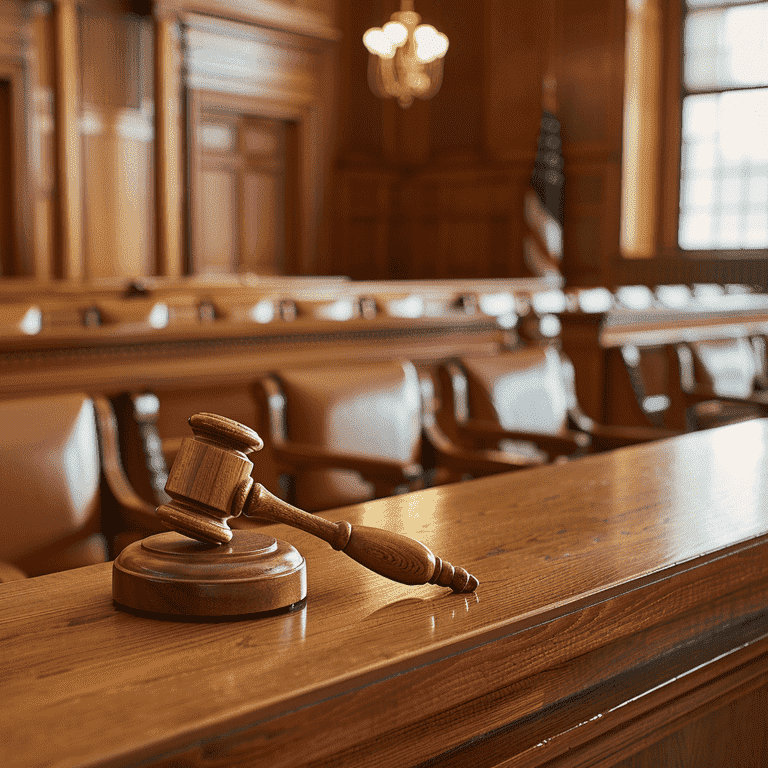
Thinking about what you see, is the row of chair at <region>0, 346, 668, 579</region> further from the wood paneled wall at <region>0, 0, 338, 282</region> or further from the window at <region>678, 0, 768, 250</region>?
the window at <region>678, 0, 768, 250</region>

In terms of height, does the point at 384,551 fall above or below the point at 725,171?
below

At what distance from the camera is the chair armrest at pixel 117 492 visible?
1.69 m

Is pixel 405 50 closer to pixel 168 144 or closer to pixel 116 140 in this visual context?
pixel 168 144

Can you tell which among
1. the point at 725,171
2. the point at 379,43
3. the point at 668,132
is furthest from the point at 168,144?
the point at 725,171

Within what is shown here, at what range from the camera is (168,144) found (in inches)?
318

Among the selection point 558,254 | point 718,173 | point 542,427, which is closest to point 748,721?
point 542,427

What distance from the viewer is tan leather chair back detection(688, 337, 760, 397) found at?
11.6 feet

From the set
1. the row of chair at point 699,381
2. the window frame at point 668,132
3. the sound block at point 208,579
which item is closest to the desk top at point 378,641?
the sound block at point 208,579

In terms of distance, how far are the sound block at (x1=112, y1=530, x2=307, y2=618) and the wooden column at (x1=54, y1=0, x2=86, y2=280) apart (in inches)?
283

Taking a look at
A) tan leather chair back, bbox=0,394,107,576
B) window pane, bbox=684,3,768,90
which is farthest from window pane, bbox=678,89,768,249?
tan leather chair back, bbox=0,394,107,576

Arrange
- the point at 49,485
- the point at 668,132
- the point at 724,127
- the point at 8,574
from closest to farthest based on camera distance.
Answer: the point at 8,574 → the point at 49,485 → the point at 724,127 → the point at 668,132

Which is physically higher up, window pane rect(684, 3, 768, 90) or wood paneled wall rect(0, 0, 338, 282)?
window pane rect(684, 3, 768, 90)

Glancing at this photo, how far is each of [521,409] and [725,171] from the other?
25.3ft

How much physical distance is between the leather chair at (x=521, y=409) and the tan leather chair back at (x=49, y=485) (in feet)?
3.43
